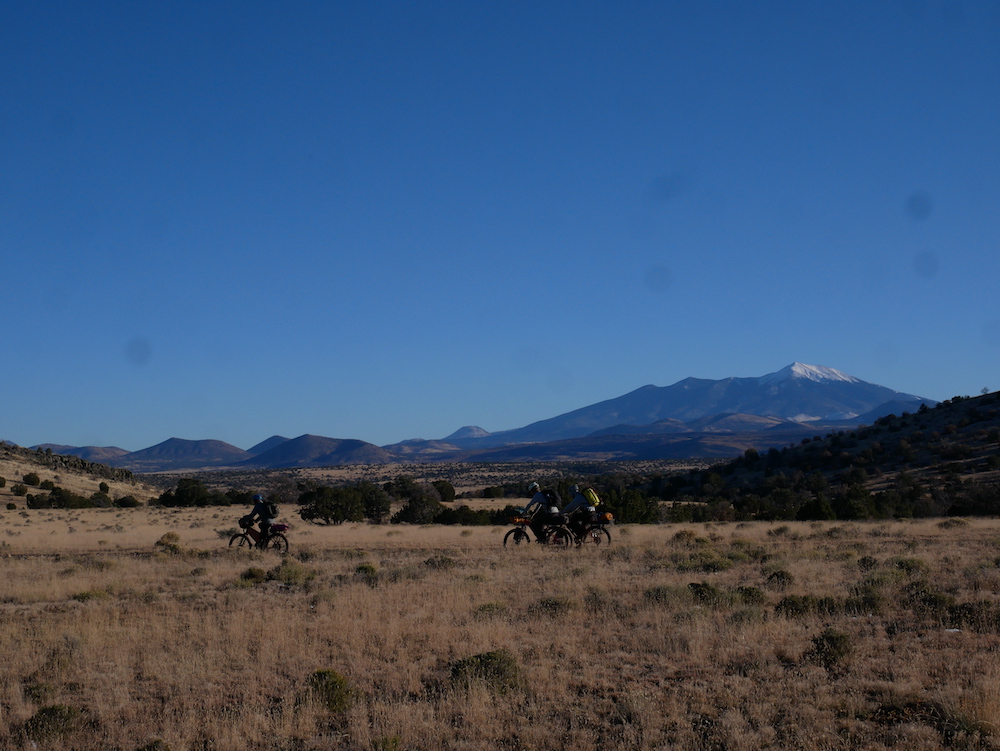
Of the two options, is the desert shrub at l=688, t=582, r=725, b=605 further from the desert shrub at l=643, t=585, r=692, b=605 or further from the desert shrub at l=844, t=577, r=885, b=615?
the desert shrub at l=844, t=577, r=885, b=615

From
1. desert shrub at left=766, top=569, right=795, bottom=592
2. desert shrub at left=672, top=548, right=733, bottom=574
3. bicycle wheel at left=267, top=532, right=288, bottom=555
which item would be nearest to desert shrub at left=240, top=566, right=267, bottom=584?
bicycle wheel at left=267, top=532, right=288, bottom=555

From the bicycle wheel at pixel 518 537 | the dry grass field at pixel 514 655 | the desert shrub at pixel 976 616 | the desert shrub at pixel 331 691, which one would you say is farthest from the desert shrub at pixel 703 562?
the desert shrub at pixel 331 691

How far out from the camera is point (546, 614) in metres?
11.2

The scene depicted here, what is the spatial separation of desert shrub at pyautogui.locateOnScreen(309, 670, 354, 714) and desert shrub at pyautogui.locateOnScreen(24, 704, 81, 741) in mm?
2171

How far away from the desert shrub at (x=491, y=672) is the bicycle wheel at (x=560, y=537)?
10918mm

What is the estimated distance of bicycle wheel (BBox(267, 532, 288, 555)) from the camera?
2055 cm

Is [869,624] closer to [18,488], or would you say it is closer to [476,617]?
[476,617]

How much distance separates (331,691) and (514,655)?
231cm

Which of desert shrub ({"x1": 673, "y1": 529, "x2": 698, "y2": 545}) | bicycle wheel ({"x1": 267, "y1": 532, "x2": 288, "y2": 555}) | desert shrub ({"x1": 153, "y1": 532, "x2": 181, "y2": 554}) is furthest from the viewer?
desert shrub ({"x1": 153, "y1": 532, "x2": 181, "y2": 554})

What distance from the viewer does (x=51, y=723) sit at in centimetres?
691

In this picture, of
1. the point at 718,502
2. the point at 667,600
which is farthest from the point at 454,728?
the point at 718,502

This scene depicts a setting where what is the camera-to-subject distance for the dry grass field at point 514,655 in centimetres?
671

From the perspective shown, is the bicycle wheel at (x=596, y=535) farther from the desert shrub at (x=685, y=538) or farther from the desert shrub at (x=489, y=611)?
the desert shrub at (x=489, y=611)

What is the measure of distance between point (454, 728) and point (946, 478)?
49.1m
